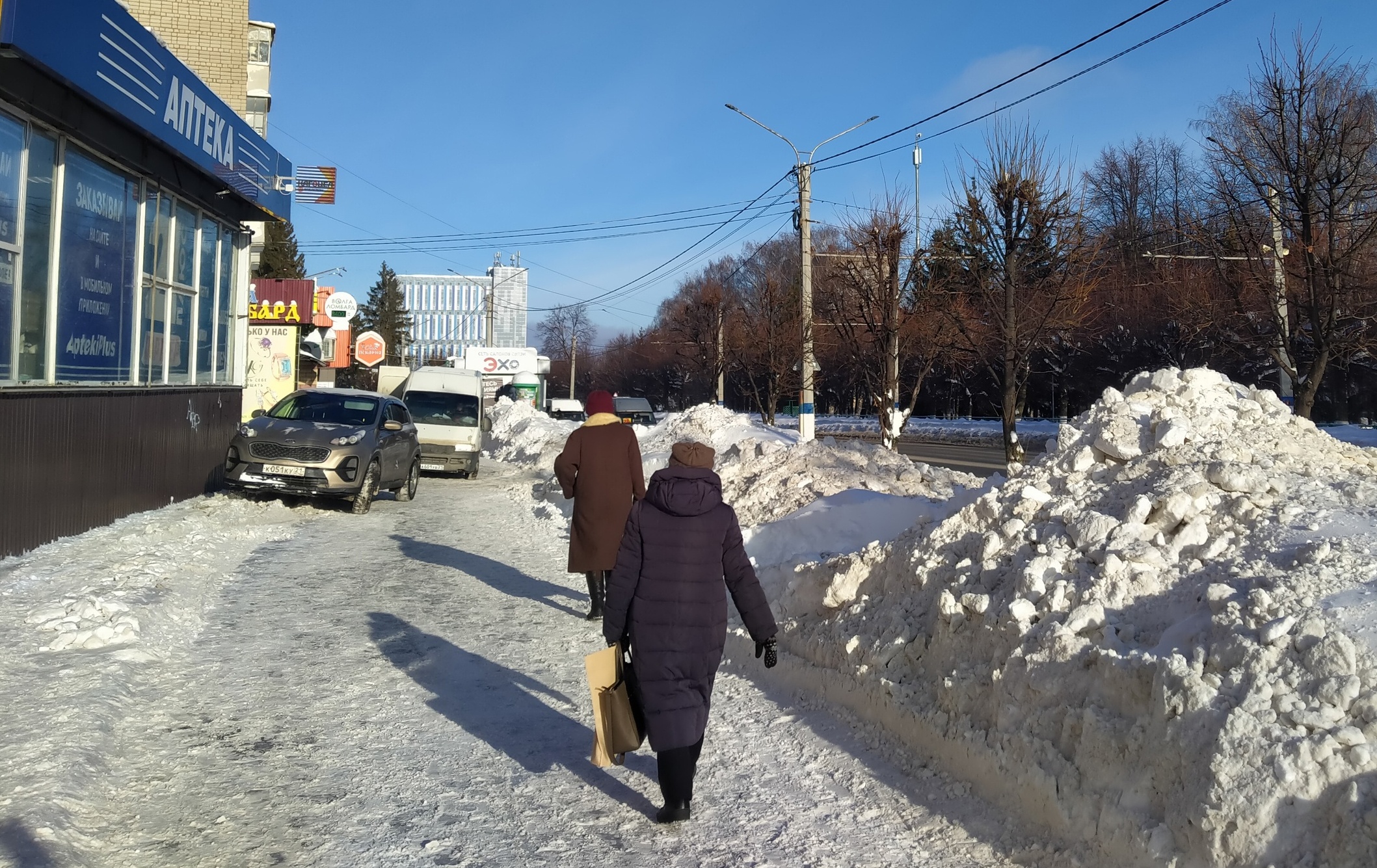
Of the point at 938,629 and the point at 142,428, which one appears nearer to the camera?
the point at 938,629

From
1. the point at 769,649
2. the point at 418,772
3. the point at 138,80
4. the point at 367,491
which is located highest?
the point at 138,80

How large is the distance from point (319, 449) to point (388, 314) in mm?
86785

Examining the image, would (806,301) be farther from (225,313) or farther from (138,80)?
(138,80)

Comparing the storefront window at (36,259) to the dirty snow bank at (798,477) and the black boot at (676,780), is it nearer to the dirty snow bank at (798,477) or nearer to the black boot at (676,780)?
the dirty snow bank at (798,477)

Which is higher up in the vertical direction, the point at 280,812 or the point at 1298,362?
the point at 1298,362

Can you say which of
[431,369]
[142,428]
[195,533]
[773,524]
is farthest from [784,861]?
[431,369]

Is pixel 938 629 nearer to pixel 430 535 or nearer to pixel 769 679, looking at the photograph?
pixel 769 679

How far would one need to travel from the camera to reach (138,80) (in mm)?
11109

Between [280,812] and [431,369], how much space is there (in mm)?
20731

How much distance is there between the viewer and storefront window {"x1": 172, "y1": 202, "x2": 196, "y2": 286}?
14.0m

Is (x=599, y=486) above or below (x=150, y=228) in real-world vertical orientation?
below

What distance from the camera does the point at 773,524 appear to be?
10695 mm

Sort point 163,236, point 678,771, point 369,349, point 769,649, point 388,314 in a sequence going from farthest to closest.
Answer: point 388,314, point 369,349, point 163,236, point 769,649, point 678,771

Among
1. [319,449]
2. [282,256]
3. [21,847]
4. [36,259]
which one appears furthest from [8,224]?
[282,256]
